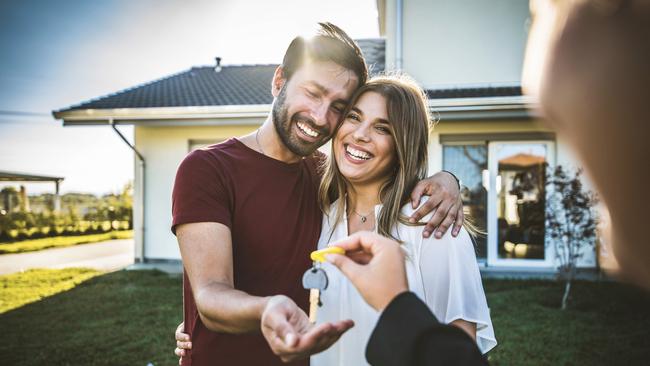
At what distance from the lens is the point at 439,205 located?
2186 millimetres

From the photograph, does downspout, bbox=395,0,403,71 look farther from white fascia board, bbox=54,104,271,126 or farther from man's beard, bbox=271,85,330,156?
man's beard, bbox=271,85,330,156

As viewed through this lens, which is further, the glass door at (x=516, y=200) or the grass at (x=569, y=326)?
the glass door at (x=516, y=200)

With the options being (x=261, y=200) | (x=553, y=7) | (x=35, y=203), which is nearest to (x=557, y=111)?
(x=553, y=7)

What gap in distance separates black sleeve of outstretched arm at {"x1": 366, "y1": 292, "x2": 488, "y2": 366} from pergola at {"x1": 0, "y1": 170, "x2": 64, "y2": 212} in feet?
67.3

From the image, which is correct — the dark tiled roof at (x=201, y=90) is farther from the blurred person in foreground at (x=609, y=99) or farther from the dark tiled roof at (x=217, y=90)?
the blurred person in foreground at (x=609, y=99)

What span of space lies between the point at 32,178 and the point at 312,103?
73.3ft

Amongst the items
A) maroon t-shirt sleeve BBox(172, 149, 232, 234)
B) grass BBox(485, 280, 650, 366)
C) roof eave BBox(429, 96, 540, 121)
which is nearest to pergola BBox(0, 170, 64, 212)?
roof eave BBox(429, 96, 540, 121)

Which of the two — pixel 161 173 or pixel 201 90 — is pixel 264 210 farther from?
pixel 201 90

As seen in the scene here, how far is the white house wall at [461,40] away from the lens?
9.72 meters

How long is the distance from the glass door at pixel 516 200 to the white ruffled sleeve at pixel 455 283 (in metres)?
7.98

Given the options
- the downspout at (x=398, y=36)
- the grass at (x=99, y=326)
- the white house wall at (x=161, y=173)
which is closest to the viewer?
the grass at (x=99, y=326)

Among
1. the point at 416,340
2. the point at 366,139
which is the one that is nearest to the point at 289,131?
the point at 366,139

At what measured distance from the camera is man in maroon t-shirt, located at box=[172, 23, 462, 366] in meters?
1.74

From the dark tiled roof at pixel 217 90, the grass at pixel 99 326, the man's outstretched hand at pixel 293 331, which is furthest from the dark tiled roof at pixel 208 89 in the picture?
the man's outstretched hand at pixel 293 331
